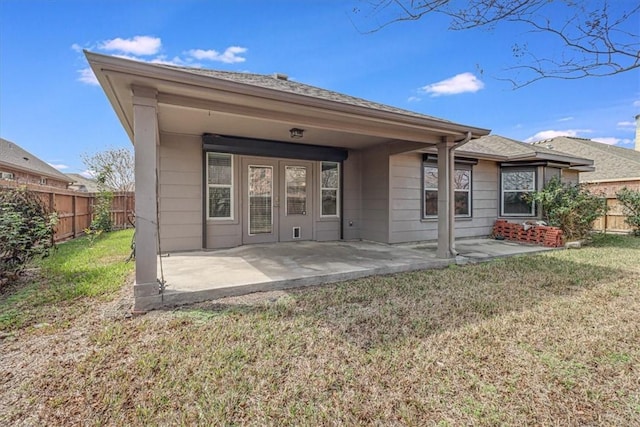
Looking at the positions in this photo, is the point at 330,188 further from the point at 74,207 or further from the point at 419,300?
the point at 74,207

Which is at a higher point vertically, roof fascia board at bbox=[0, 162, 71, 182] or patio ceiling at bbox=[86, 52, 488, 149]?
roof fascia board at bbox=[0, 162, 71, 182]

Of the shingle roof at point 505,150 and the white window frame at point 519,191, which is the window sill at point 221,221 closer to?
the shingle roof at point 505,150

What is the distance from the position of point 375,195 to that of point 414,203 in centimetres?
99

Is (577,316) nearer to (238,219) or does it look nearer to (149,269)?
(149,269)

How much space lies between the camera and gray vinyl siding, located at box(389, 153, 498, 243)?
24.3ft

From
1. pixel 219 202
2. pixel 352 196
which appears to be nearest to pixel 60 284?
pixel 219 202

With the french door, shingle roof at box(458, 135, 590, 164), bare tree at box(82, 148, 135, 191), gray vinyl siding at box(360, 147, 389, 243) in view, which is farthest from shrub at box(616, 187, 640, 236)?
bare tree at box(82, 148, 135, 191)

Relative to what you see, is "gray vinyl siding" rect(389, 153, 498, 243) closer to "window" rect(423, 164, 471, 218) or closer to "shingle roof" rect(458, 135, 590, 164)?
"window" rect(423, 164, 471, 218)

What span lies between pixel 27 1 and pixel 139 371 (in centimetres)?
759

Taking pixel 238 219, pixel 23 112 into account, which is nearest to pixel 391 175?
pixel 238 219

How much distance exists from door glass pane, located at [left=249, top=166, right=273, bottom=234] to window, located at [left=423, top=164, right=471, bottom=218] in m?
3.88

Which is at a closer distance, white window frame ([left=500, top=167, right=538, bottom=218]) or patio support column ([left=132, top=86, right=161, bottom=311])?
patio support column ([left=132, top=86, right=161, bottom=311])

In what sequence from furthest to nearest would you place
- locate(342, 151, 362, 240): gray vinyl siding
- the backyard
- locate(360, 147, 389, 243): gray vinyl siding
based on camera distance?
locate(342, 151, 362, 240): gray vinyl siding, locate(360, 147, 389, 243): gray vinyl siding, the backyard

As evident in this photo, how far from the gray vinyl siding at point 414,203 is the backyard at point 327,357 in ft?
11.5
